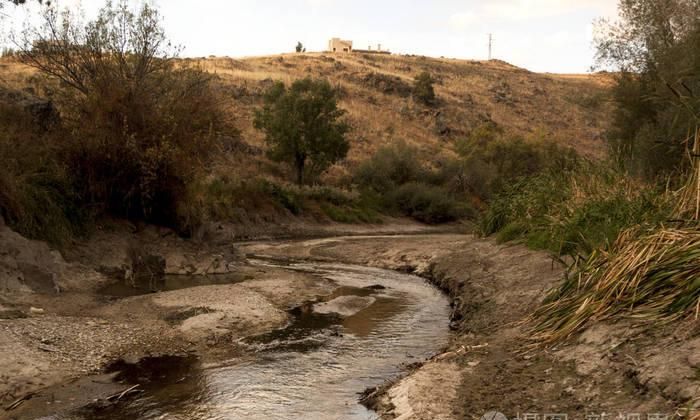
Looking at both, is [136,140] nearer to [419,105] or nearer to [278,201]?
[278,201]

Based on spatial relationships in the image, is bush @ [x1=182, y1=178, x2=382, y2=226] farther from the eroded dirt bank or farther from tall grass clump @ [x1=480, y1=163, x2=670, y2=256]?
the eroded dirt bank

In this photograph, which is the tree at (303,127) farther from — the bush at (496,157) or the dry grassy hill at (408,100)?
the bush at (496,157)

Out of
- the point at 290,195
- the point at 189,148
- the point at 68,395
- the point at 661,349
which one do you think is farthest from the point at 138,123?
the point at 290,195

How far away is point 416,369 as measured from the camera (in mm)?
8852

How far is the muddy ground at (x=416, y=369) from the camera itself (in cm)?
613

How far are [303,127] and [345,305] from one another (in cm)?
2920

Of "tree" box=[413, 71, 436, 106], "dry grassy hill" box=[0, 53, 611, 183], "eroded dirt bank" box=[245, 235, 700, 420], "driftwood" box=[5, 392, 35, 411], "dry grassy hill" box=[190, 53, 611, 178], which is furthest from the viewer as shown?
"tree" box=[413, 71, 436, 106]

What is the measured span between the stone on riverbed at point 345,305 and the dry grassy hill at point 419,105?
1404 inches

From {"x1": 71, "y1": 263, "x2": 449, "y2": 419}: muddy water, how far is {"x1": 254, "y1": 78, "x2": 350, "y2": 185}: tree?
28.6 metres

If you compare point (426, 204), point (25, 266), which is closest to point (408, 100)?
point (426, 204)

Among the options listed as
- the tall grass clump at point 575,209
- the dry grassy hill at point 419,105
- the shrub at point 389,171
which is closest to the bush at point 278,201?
the shrub at point 389,171

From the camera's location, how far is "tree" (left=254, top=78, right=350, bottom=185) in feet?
139

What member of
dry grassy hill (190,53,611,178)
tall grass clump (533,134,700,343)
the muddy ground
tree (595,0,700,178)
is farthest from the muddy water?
dry grassy hill (190,53,611,178)

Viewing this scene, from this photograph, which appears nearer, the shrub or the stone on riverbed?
the stone on riverbed
